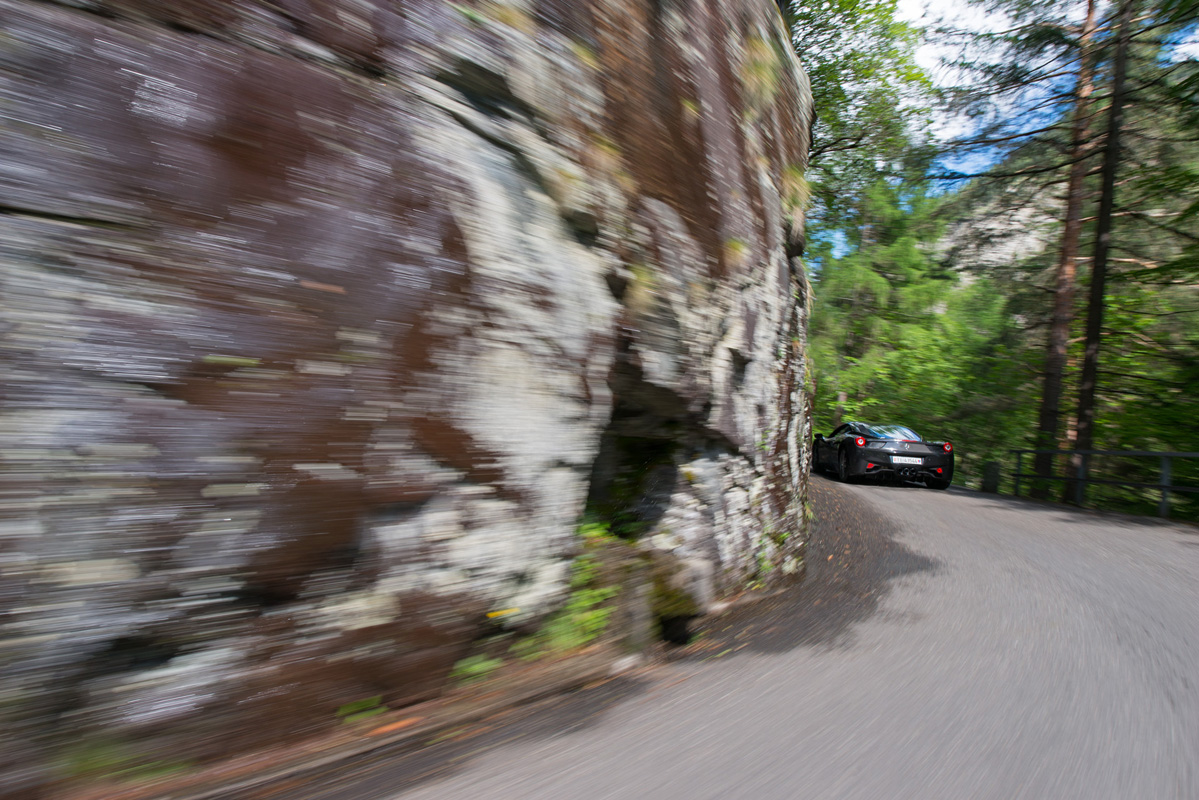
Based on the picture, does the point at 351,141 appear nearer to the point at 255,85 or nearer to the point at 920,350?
the point at 255,85

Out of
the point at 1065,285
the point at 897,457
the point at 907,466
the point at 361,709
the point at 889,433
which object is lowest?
the point at 361,709

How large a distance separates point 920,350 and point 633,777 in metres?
23.1

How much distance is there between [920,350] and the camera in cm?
2234

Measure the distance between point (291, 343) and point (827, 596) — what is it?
4.17 metres

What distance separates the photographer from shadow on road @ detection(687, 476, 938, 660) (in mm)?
3855

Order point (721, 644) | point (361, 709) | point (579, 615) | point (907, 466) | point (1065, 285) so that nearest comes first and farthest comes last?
point (361, 709), point (579, 615), point (721, 644), point (907, 466), point (1065, 285)

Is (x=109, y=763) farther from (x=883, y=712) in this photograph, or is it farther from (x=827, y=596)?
(x=827, y=596)

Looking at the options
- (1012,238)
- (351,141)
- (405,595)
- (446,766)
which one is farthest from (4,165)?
(1012,238)

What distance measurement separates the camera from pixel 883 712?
2.88 metres

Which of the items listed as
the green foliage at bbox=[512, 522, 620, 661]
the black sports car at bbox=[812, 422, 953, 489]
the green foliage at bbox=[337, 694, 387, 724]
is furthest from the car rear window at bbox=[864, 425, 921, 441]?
the green foliage at bbox=[337, 694, 387, 724]

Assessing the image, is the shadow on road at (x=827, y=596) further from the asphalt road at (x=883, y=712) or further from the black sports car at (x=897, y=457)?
the black sports car at (x=897, y=457)

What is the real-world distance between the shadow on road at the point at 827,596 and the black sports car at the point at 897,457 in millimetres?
4902

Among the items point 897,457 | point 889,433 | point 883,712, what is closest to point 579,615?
point 883,712

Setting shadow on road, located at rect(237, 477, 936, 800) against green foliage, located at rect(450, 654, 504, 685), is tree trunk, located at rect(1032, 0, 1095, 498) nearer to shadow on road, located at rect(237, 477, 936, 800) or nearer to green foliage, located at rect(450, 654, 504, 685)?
shadow on road, located at rect(237, 477, 936, 800)
